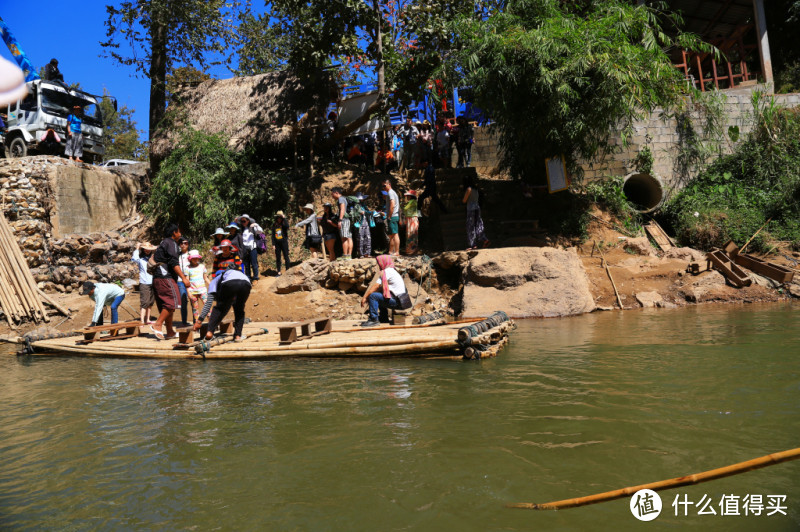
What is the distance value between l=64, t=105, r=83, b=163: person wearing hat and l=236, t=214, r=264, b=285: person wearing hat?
7.01 metres

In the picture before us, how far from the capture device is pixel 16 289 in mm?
11922

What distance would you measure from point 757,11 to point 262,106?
13924 mm

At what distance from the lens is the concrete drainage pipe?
598 inches

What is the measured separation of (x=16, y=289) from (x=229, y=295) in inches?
279

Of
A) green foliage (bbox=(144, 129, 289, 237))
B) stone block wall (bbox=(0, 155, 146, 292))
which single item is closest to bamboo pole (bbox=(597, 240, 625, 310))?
green foliage (bbox=(144, 129, 289, 237))

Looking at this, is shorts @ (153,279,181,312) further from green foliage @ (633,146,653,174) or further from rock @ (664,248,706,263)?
green foliage @ (633,146,653,174)

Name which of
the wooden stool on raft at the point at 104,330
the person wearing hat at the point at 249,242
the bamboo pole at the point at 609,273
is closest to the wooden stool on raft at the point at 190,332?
the wooden stool on raft at the point at 104,330

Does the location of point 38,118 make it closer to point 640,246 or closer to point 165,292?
point 165,292

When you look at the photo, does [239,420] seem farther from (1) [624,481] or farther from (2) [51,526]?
(1) [624,481]

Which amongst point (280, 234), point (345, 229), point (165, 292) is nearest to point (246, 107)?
point (280, 234)

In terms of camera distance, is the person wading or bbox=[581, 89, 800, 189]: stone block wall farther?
bbox=[581, 89, 800, 189]: stone block wall

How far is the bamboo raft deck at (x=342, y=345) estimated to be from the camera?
22.0 ft

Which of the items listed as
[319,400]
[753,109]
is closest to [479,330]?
[319,400]

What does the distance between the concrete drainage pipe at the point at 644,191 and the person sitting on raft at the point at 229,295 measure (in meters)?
11.0
